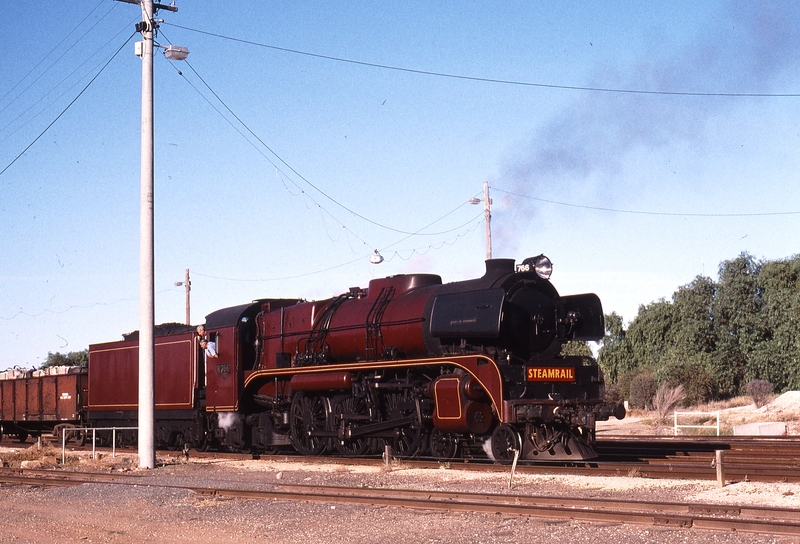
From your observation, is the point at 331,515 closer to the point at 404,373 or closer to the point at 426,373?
the point at 426,373

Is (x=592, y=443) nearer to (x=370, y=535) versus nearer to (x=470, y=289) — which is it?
(x=470, y=289)

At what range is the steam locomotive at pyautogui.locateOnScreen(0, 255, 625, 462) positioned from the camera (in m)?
15.1

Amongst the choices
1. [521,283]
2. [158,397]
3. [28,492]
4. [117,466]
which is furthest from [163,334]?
[521,283]

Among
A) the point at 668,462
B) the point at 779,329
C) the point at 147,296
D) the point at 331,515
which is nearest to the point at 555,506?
the point at 331,515

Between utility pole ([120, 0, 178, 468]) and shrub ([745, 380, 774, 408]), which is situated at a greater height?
utility pole ([120, 0, 178, 468])

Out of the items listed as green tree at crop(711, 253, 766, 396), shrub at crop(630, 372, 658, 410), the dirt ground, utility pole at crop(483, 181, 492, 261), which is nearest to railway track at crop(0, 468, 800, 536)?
the dirt ground

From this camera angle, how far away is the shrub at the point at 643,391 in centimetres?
4672

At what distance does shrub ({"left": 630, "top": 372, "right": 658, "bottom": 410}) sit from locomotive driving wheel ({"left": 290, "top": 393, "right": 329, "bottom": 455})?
31299 millimetres

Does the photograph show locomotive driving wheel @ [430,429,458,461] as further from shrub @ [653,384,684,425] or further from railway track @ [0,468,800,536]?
shrub @ [653,384,684,425]

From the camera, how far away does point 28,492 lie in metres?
13.9

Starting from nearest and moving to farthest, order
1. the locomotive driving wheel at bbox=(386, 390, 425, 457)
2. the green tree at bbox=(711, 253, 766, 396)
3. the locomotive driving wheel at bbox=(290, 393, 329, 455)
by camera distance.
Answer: the locomotive driving wheel at bbox=(386, 390, 425, 457), the locomotive driving wheel at bbox=(290, 393, 329, 455), the green tree at bbox=(711, 253, 766, 396)

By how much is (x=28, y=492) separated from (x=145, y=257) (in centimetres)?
525

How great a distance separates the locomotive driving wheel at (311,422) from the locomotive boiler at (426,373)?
3 cm

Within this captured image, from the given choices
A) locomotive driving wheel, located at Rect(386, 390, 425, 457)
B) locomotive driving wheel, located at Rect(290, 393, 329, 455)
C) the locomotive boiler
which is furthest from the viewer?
locomotive driving wheel, located at Rect(290, 393, 329, 455)
